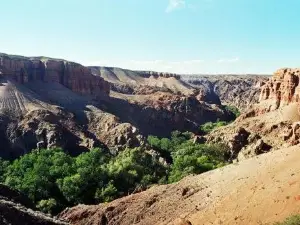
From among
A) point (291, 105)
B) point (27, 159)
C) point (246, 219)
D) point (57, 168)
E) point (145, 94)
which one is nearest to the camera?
point (246, 219)

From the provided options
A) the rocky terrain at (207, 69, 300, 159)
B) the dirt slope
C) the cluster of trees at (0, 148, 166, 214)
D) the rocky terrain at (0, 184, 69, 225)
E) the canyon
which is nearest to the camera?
the rocky terrain at (0, 184, 69, 225)

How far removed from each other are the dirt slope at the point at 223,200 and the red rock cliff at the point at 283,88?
6196 centimetres

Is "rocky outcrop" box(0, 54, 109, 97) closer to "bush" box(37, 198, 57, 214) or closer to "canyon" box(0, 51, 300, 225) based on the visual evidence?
"canyon" box(0, 51, 300, 225)

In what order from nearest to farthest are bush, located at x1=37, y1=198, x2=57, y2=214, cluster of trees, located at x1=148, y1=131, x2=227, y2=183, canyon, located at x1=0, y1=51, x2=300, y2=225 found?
canyon, located at x1=0, y1=51, x2=300, y2=225 < bush, located at x1=37, y1=198, x2=57, y2=214 < cluster of trees, located at x1=148, y1=131, x2=227, y2=183

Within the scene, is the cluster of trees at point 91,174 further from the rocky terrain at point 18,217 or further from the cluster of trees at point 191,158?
the rocky terrain at point 18,217

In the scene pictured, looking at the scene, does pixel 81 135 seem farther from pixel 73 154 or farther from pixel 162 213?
pixel 162 213

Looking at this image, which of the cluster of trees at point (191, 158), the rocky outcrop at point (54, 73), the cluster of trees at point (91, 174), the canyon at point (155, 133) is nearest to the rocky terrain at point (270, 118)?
the canyon at point (155, 133)

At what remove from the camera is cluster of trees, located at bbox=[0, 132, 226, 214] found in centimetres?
5922

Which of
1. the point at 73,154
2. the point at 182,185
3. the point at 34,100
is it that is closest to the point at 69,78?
the point at 34,100

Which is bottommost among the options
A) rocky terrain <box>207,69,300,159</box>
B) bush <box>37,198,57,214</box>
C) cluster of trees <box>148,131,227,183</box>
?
bush <box>37,198,57,214</box>

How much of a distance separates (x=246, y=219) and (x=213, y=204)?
4273 millimetres

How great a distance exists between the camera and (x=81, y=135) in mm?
99375

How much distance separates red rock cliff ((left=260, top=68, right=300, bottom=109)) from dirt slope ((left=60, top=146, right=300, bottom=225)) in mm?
61956

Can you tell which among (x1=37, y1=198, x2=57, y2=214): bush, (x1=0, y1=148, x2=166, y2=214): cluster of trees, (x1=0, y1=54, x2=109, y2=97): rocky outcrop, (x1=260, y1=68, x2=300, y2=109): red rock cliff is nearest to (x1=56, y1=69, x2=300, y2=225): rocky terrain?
(x1=37, y1=198, x2=57, y2=214): bush
